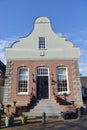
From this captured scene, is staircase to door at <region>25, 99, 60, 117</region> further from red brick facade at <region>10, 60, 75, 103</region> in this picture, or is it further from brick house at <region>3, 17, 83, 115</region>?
red brick facade at <region>10, 60, 75, 103</region>

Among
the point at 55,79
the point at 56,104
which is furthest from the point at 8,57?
the point at 56,104

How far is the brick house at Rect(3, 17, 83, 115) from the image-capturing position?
62.2 ft

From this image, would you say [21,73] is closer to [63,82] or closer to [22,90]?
[22,90]

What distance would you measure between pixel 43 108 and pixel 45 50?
6.18 m

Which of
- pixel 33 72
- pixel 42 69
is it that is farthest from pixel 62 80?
pixel 33 72

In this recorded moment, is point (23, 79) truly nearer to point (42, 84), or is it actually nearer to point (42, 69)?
point (42, 84)

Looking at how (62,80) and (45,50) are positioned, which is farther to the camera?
(45,50)

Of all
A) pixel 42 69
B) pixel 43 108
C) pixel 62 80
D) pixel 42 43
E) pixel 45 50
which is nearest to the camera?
pixel 43 108

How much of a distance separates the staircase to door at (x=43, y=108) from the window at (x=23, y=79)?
2062mm

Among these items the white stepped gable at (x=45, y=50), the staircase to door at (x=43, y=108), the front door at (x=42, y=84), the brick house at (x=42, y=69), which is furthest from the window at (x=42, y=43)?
the staircase to door at (x=43, y=108)

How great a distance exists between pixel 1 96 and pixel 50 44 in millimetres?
7193

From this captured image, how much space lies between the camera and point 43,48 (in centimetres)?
2028

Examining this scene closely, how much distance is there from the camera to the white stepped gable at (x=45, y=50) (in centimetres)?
1997

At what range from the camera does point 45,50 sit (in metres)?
20.2
